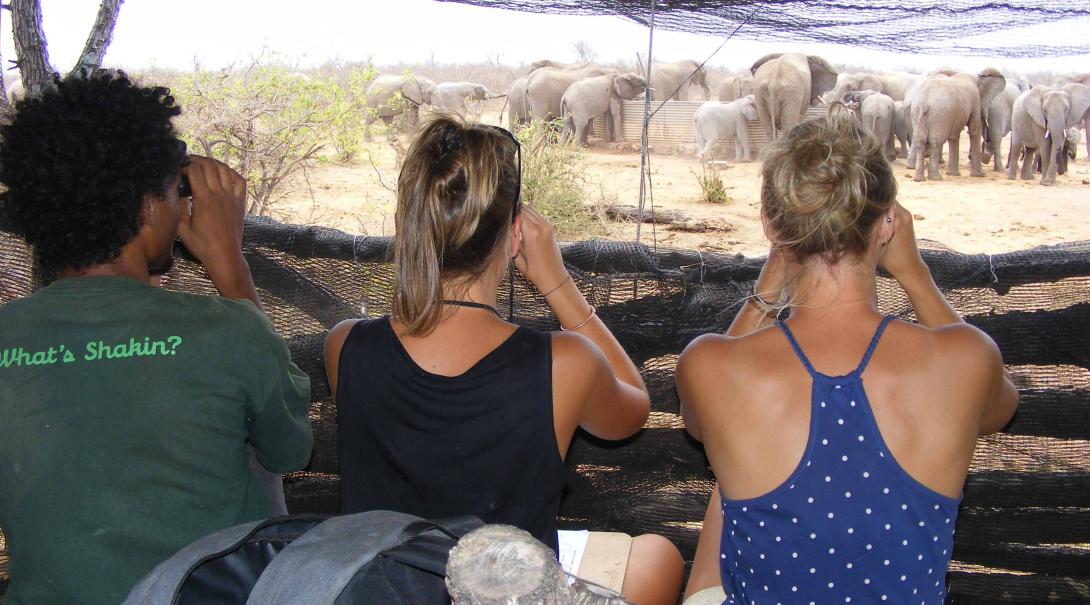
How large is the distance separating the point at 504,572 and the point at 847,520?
92 cm

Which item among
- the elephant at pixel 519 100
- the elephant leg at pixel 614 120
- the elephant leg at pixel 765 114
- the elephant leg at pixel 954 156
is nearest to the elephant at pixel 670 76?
the elephant leg at pixel 614 120

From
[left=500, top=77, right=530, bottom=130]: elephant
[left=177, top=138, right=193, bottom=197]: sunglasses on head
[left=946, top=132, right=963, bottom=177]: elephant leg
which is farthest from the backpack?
[left=500, top=77, right=530, bottom=130]: elephant

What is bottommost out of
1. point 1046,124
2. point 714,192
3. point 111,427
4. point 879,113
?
point 714,192

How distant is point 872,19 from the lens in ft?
23.3

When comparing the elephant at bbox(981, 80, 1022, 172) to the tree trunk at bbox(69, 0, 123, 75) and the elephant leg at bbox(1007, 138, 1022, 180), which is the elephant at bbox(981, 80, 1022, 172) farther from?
the tree trunk at bbox(69, 0, 123, 75)

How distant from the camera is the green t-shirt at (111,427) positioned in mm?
1562

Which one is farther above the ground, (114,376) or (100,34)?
(100,34)

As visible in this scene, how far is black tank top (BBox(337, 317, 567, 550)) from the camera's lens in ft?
5.54

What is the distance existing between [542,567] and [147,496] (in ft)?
3.25

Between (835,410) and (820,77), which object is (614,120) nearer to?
(820,77)

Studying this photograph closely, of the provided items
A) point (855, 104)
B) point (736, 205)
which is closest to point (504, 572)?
point (736, 205)

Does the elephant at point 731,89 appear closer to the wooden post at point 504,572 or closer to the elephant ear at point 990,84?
the elephant ear at point 990,84

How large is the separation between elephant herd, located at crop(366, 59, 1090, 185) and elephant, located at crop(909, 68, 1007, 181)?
0.8 inches

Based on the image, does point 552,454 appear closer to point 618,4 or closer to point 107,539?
point 107,539
